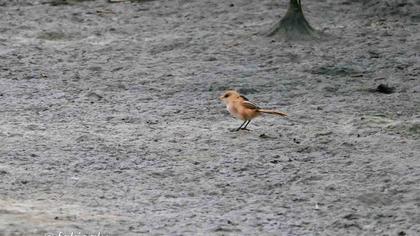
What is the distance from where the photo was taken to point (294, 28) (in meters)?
9.77

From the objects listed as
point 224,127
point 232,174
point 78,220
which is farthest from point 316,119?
point 78,220

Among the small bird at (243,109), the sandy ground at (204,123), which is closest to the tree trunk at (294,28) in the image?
the sandy ground at (204,123)

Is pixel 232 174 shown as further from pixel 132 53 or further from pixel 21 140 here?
pixel 132 53

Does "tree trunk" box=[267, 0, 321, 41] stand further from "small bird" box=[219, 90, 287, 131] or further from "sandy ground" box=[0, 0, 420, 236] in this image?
"small bird" box=[219, 90, 287, 131]

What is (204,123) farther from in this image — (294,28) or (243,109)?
(294,28)

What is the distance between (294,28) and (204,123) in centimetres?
312

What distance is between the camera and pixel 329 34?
9.98 metres

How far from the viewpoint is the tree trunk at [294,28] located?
972 cm

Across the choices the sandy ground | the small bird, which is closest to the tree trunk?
the sandy ground

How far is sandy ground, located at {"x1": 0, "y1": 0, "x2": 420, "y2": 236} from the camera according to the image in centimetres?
493

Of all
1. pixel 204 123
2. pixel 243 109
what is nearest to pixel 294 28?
pixel 204 123

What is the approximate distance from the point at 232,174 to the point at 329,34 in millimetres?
4618

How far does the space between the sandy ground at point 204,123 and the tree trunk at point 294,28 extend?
0.66 ft

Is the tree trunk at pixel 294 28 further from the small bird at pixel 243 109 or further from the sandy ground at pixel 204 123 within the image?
the small bird at pixel 243 109
